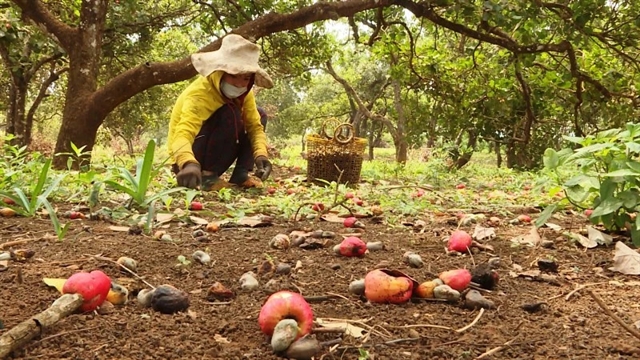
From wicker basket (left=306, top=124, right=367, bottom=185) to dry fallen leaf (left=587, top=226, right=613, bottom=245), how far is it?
313cm

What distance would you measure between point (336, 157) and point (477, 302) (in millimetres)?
3925

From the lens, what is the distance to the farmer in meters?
4.00

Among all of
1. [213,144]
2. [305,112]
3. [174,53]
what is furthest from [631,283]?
[305,112]

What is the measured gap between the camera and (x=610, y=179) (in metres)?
2.09

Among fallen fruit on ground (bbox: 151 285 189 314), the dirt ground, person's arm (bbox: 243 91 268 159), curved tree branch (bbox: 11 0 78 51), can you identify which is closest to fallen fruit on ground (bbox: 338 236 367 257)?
the dirt ground

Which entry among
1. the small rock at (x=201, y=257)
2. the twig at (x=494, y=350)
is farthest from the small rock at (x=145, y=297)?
the twig at (x=494, y=350)

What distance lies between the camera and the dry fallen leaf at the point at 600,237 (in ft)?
7.52

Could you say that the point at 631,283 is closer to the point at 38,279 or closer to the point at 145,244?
the point at 145,244

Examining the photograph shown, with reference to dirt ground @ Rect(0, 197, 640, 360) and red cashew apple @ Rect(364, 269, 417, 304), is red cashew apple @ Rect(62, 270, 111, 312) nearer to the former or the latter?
dirt ground @ Rect(0, 197, 640, 360)

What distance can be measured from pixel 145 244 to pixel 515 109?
27.4 ft

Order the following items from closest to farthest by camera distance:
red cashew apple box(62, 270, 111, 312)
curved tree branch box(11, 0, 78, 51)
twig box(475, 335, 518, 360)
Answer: twig box(475, 335, 518, 360) → red cashew apple box(62, 270, 111, 312) → curved tree branch box(11, 0, 78, 51)

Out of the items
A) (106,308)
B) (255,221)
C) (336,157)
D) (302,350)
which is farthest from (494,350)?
(336,157)

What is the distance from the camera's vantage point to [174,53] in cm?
1205

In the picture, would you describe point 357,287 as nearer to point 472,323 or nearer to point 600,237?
point 472,323
